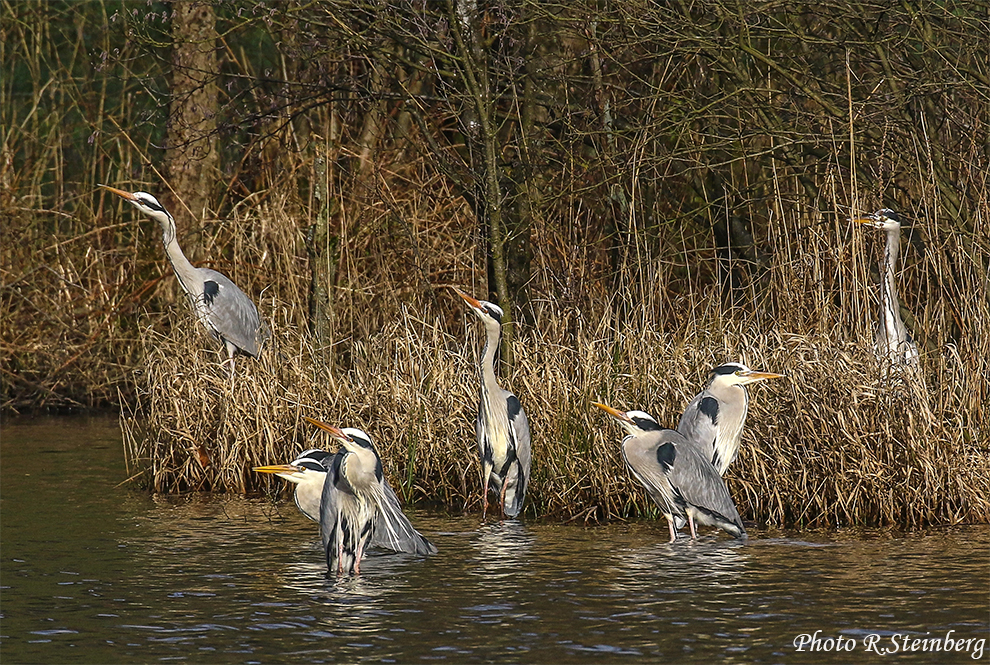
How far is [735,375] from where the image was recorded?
8.23 metres

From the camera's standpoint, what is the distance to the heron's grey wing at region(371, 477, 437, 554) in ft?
24.7

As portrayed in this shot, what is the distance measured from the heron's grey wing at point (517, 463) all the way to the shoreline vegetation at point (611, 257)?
0.22 meters

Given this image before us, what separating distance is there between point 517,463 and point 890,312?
256 centimetres

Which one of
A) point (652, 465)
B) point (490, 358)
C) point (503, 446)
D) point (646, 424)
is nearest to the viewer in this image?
point (652, 465)

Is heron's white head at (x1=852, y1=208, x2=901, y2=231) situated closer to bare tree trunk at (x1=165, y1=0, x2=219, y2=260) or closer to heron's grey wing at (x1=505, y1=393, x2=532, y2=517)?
heron's grey wing at (x1=505, y1=393, x2=532, y2=517)

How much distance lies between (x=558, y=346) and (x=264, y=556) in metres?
2.62

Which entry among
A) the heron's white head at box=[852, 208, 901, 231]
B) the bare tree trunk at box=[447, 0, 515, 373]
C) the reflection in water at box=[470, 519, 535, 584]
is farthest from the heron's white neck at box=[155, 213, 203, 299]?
the heron's white head at box=[852, 208, 901, 231]

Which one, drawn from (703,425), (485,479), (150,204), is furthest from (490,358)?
(150,204)

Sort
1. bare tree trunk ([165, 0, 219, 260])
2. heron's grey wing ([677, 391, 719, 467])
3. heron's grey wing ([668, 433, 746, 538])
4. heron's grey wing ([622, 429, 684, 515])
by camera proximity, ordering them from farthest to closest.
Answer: bare tree trunk ([165, 0, 219, 260]) < heron's grey wing ([677, 391, 719, 467]) < heron's grey wing ([622, 429, 684, 515]) < heron's grey wing ([668, 433, 746, 538])

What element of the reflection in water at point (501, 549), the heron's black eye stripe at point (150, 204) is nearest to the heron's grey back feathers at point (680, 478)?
the reflection in water at point (501, 549)

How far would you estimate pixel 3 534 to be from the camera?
844cm

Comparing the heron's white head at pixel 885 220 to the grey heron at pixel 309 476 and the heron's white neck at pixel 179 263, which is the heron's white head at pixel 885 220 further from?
the heron's white neck at pixel 179 263

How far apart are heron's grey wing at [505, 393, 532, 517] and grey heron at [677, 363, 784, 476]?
108 cm

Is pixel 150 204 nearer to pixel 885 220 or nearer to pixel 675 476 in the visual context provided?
→ pixel 675 476
